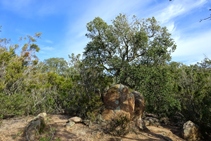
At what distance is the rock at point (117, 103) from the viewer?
732 cm

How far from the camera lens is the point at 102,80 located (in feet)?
26.0

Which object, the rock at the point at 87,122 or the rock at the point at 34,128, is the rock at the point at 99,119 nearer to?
the rock at the point at 87,122

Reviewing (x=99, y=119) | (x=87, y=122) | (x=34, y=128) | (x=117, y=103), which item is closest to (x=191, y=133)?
(x=117, y=103)

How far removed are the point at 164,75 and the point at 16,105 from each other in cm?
986

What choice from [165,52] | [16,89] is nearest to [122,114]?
[16,89]

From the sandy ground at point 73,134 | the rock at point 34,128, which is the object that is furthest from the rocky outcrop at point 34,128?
the sandy ground at point 73,134

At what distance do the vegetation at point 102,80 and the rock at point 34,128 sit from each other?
1.94m

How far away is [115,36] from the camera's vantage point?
15.3m

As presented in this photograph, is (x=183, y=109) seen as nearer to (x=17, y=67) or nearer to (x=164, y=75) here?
(x=164, y=75)

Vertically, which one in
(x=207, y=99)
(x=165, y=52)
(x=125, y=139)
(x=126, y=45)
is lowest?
(x=125, y=139)

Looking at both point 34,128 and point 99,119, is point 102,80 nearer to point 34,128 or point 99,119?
point 99,119

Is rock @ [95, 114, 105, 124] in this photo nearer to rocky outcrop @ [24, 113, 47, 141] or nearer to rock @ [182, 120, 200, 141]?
rocky outcrop @ [24, 113, 47, 141]

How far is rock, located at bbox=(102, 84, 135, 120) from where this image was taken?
732 centimetres

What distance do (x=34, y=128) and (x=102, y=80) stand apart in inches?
154
